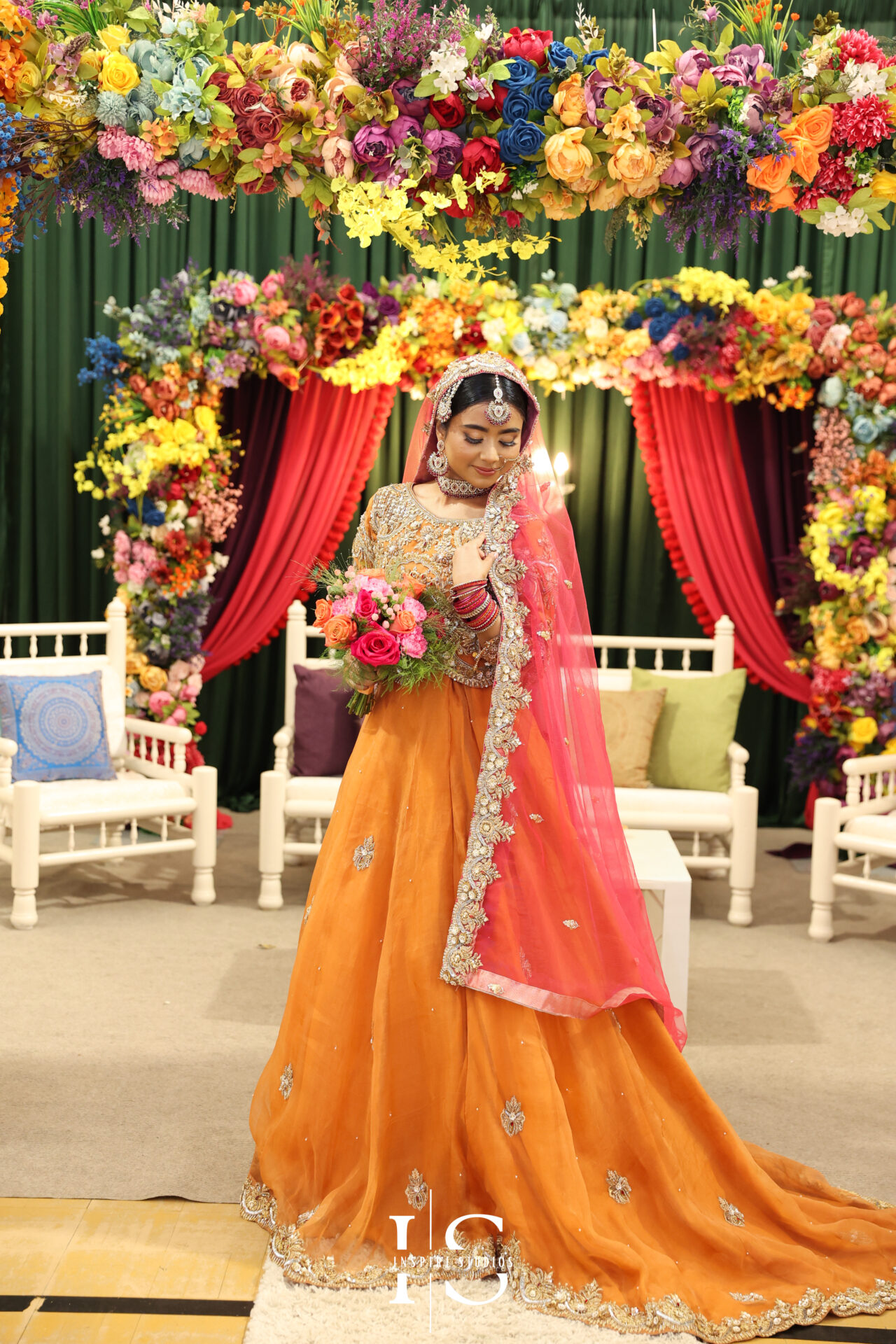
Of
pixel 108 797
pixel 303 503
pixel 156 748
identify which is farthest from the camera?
pixel 303 503

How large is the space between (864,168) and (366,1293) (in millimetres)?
2548

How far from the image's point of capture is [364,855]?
267 cm

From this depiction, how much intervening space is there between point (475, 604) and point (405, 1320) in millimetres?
1336

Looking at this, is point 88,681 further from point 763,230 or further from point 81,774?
point 763,230

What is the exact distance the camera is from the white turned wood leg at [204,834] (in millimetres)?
5246

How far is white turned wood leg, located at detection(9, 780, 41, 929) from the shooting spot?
4812mm

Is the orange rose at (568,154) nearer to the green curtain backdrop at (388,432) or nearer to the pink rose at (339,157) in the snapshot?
the pink rose at (339,157)

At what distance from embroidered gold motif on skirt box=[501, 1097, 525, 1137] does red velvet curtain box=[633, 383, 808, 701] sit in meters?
4.39

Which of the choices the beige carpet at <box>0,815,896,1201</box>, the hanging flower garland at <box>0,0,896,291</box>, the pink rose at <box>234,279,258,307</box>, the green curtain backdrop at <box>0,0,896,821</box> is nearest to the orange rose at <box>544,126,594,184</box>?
the hanging flower garland at <box>0,0,896,291</box>

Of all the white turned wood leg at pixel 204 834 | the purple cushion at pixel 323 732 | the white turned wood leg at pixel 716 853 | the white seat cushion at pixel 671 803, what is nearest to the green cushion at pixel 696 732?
the white seat cushion at pixel 671 803

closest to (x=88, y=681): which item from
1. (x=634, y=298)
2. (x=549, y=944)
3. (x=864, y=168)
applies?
(x=634, y=298)

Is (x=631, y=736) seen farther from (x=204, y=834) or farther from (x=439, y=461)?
(x=439, y=461)

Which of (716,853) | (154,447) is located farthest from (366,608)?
(716,853)

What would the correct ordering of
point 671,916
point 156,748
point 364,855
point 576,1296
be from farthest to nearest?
point 156,748 → point 671,916 → point 364,855 → point 576,1296
